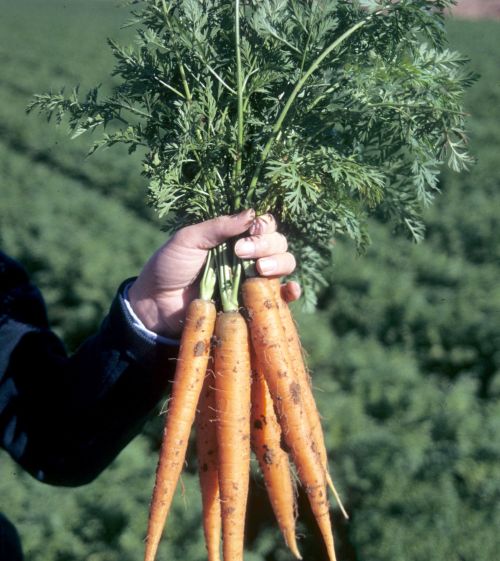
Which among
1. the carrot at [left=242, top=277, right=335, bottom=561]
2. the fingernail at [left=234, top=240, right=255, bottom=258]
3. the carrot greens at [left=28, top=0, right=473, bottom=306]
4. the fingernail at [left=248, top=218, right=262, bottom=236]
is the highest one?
the carrot greens at [left=28, top=0, right=473, bottom=306]

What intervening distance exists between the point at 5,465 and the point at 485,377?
3724 millimetres

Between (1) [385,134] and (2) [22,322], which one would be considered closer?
(1) [385,134]

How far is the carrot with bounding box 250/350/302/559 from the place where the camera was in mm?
2746

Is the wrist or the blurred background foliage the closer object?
the wrist

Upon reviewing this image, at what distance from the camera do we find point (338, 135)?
2.40 metres

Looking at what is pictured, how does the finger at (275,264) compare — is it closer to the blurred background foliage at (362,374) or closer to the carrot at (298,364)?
the carrot at (298,364)

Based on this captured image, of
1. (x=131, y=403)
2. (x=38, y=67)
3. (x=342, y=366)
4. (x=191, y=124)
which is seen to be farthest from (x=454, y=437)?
(x=38, y=67)

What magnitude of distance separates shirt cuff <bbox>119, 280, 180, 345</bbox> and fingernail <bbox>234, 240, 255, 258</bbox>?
493 millimetres

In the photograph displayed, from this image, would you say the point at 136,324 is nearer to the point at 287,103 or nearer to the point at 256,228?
the point at 256,228

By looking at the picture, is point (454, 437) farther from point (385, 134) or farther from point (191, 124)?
point (191, 124)

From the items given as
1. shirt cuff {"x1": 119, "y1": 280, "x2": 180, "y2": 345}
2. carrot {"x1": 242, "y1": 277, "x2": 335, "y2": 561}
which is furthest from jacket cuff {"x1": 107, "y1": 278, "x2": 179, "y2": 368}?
carrot {"x1": 242, "y1": 277, "x2": 335, "y2": 561}

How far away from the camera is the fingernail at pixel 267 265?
7.63ft

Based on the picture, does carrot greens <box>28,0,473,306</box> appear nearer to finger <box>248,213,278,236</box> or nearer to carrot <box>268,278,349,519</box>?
finger <box>248,213,278,236</box>

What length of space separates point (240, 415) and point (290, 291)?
474 millimetres
